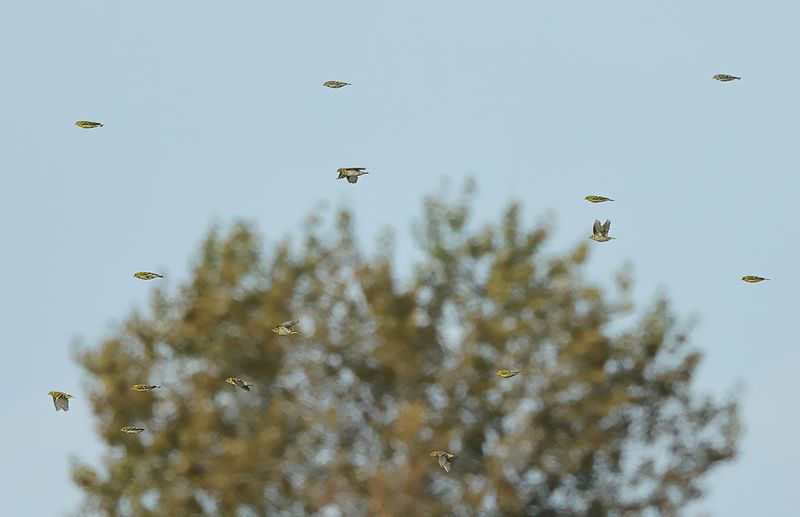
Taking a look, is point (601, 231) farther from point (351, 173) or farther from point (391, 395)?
point (391, 395)

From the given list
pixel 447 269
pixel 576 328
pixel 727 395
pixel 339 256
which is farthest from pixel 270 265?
pixel 727 395

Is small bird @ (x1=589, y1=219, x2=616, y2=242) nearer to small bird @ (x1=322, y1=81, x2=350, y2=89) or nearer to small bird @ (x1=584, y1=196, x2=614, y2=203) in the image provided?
small bird @ (x1=584, y1=196, x2=614, y2=203)

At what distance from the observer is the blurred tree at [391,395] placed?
27.5 meters

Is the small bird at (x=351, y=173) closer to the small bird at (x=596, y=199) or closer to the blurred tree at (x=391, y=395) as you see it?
the small bird at (x=596, y=199)

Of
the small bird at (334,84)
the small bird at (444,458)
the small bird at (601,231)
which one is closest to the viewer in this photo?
the small bird at (334,84)

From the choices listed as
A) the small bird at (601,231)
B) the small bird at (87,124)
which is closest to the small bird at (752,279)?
the small bird at (601,231)

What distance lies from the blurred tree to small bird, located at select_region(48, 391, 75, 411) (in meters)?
11.2

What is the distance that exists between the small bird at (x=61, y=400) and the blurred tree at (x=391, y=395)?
1118 cm

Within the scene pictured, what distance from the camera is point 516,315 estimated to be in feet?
94.7

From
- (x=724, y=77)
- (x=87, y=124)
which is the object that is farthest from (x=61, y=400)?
(x=724, y=77)

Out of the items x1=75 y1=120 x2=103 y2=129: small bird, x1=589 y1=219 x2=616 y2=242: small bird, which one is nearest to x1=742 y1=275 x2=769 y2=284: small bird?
x1=589 y1=219 x2=616 y2=242: small bird

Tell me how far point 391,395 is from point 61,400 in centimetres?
1284

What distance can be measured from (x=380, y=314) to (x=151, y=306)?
15.9 ft

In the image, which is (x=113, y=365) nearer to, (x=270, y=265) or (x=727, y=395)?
(x=270, y=265)
